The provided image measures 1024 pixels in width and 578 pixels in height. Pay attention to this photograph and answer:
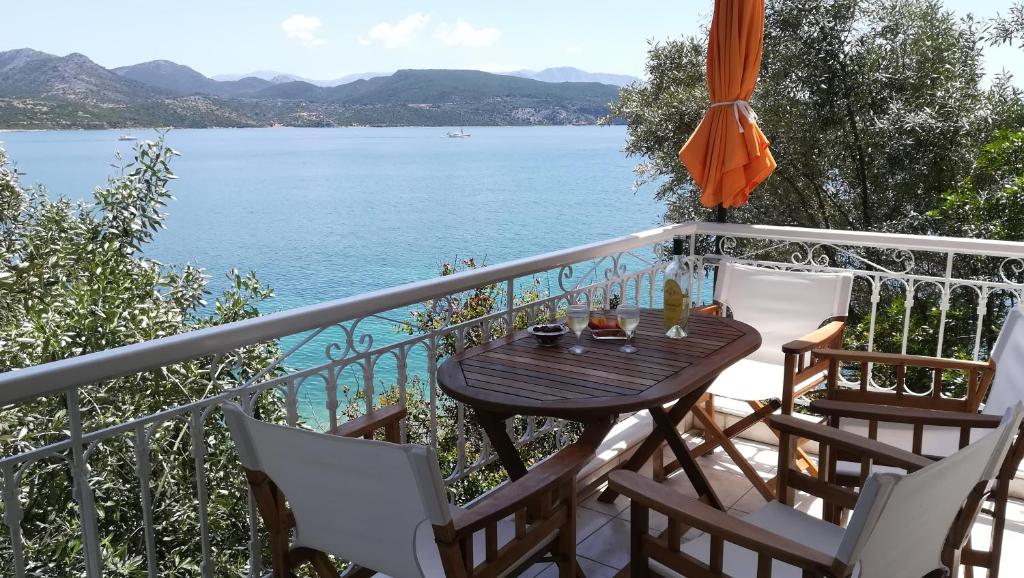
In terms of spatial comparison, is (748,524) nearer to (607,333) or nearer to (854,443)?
(854,443)

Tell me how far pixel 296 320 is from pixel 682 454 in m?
1.61

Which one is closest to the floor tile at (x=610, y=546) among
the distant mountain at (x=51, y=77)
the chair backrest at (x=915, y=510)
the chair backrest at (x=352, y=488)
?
the chair backrest at (x=915, y=510)

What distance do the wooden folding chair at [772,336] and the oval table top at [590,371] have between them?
455mm

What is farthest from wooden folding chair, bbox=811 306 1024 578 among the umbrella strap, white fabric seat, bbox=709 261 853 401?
the umbrella strap

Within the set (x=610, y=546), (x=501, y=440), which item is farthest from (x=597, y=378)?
(x=610, y=546)

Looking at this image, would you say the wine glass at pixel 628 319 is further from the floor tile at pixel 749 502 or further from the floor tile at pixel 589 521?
the floor tile at pixel 749 502

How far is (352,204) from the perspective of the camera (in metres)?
38.2

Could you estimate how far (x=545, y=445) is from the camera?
349 inches

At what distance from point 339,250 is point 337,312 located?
96.9 feet

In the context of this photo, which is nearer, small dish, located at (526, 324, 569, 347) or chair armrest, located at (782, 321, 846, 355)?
small dish, located at (526, 324, 569, 347)

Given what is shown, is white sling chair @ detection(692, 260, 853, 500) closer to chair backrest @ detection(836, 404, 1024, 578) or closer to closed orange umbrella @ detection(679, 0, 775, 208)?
closed orange umbrella @ detection(679, 0, 775, 208)

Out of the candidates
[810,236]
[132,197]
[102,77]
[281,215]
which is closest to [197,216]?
[281,215]

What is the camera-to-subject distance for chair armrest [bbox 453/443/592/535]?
5.79 feet

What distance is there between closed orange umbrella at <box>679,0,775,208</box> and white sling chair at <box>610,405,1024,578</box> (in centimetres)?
208
